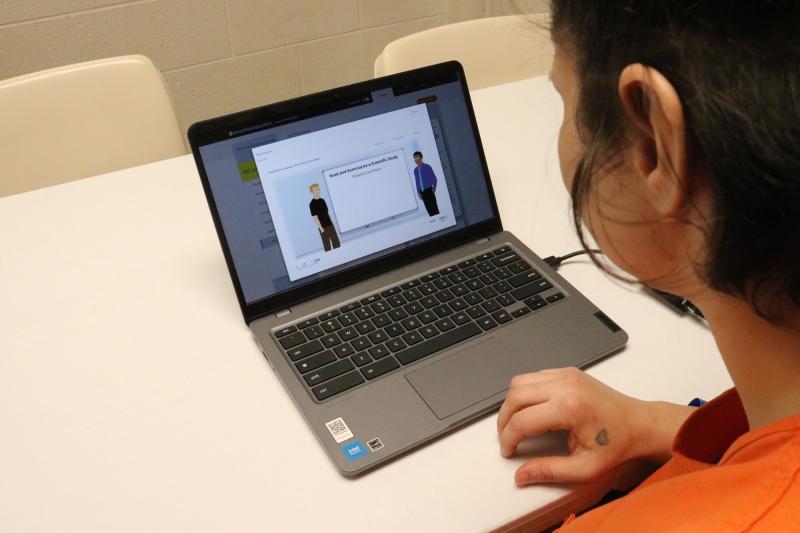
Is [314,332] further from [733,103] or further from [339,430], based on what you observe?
[733,103]

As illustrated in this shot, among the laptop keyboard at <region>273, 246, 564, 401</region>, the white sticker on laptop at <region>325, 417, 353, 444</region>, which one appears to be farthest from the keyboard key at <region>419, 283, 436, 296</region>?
the white sticker on laptop at <region>325, 417, 353, 444</region>

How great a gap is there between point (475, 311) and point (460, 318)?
2 cm

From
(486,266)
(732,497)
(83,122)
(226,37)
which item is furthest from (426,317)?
(226,37)

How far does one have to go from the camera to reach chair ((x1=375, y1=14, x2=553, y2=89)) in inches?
58.2

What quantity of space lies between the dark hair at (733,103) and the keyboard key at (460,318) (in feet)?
1.33

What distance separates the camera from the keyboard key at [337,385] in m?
0.77

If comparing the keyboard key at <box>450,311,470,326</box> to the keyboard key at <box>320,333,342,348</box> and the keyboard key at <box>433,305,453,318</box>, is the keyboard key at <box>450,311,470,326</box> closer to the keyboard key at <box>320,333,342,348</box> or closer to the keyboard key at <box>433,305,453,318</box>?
the keyboard key at <box>433,305,453,318</box>

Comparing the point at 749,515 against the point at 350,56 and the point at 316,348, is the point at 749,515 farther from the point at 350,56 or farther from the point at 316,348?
the point at 350,56

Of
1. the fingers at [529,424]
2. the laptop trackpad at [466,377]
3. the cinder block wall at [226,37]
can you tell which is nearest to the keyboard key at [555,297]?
the laptop trackpad at [466,377]

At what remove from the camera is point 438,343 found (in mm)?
836

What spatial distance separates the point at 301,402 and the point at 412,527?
0.18 metres

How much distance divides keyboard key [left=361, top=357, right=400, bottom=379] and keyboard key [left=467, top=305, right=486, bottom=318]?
0.13 m

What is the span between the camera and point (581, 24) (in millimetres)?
483

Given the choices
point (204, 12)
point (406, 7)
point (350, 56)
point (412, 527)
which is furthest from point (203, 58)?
point (412, 527)
